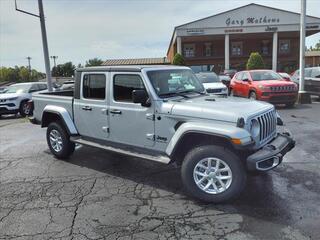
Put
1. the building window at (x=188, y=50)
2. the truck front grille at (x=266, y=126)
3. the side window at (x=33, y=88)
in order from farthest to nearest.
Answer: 1. the building window at (x=188, y=50)
2. the side window at (x=33, y=88)
3. the truck front grille at (x=266, y=126)

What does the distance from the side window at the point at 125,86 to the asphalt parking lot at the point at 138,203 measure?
137 centimetres

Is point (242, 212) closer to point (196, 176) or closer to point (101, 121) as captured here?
point (196, 176)

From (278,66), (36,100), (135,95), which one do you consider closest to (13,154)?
(36,100)

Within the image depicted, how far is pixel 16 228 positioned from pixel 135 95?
2.34 m

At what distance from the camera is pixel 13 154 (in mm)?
7672

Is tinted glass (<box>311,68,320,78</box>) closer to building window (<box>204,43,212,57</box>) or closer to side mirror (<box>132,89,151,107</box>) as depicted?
side mirror (<box>132,89,151,107</box>)

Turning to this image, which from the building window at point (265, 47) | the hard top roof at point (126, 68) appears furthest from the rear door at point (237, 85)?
the building window at point (265, 47)

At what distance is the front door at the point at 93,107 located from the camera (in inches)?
229

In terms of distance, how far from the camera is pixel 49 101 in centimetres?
702

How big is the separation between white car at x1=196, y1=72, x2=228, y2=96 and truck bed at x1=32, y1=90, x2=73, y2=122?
7.70 meters

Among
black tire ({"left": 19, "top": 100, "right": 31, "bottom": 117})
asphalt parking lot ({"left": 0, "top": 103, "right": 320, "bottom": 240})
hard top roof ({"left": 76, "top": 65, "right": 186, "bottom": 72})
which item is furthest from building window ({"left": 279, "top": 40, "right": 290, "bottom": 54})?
hard top roof ({"left": 76, "top": 65, "right": 186, "bottom": 72})

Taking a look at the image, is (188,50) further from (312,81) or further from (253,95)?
(253,95)

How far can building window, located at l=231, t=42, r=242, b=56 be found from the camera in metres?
41.8

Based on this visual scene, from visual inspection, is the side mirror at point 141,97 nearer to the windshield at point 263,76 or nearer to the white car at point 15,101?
the windshield at point 263,76
